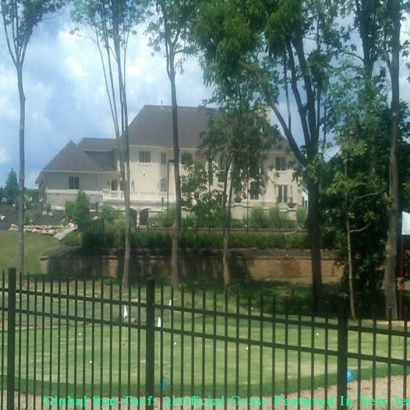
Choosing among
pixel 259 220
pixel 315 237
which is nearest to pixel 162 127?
pixel 259 220

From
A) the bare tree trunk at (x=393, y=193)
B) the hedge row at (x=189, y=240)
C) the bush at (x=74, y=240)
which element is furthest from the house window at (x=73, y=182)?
the bare tree trunk at (x=393, y=193)

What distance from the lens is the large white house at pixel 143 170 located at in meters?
63.7

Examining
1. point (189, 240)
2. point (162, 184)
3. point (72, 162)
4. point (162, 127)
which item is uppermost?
point (162, 127)

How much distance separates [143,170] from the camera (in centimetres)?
6625

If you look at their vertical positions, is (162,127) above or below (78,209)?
above

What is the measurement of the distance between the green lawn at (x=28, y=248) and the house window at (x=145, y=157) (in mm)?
18365

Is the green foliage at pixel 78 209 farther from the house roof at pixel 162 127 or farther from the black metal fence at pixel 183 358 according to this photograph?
the black metal fence at pixel 183 358

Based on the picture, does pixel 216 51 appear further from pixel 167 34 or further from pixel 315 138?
pixel 167 34

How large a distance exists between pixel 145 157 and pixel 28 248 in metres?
23.3

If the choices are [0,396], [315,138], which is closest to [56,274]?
[315,138]

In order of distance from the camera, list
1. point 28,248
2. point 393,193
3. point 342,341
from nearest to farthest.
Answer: point 342,341 → point 393,193 → point 28,248

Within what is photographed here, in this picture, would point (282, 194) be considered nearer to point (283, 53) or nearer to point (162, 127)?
point (162, 127)

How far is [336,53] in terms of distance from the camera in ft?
87.7

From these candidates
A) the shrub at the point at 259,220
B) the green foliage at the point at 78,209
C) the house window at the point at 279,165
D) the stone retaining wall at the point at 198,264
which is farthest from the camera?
the green foliage at the point at 78,209
